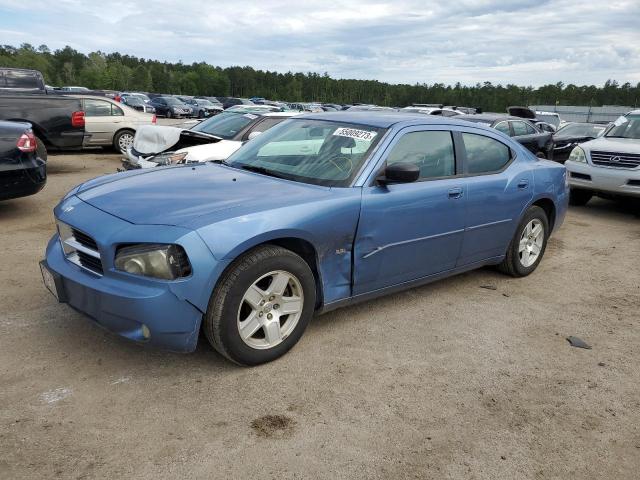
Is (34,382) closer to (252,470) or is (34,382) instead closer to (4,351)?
(4,351)

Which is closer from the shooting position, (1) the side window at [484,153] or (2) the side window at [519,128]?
(1) the side window at [484,153]

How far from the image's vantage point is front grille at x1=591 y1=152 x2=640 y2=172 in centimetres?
865

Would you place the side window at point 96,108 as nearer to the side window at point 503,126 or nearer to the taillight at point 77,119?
the taillight at point 77,119

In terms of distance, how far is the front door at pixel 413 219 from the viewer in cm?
386

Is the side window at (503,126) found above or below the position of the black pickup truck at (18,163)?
above

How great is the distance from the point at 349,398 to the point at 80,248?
186 cm

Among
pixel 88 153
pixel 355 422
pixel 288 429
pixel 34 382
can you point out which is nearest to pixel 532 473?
pixel 355 422

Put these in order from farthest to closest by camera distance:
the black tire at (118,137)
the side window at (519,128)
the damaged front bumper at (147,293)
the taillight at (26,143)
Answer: the black tire at (118,137), the side window at (519,128), the taillight at (26,143), the damaged front bumper at (147,293)

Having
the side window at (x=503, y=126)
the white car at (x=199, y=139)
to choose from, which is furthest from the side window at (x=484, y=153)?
the side window at (x=503, y=126)

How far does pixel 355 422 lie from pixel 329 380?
456 millimetres

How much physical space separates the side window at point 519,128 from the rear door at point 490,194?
685 cm

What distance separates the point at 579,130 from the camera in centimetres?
1566

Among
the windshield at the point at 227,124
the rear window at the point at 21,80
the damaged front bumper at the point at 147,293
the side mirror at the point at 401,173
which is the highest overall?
the rear window at the point at 21,80

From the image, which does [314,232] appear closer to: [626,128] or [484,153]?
[484,153]
